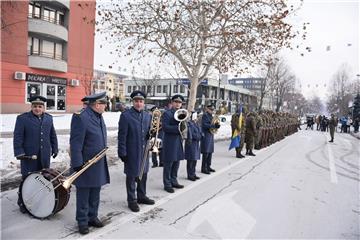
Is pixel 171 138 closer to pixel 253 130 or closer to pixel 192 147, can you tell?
pixel 192 147

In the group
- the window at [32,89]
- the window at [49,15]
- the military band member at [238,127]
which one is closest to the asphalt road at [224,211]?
the military band member at [238,127]

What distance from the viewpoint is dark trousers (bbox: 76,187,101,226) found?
4.43 meters

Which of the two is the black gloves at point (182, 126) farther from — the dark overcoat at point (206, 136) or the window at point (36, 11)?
the window at point (36, 11)

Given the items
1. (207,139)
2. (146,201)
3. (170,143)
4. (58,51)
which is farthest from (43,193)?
(58,51)

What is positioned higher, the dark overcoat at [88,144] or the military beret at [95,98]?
the military beret at [95,98]

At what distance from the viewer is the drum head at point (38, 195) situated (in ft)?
15.2

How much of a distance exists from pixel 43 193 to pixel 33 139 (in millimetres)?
986

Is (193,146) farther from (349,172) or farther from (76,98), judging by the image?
(76,98)

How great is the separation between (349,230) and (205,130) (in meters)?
4.43

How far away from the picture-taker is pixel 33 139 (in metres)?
5.19

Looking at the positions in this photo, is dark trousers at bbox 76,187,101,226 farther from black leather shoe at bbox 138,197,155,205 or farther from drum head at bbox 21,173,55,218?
black leather shoe at bbox 138,197,155,205

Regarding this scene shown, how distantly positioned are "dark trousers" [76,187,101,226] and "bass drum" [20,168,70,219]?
312 mm

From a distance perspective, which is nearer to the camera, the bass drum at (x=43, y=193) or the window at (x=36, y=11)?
the bass drum at (x=43, y=193)

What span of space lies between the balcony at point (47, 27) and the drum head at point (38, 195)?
962 inches
